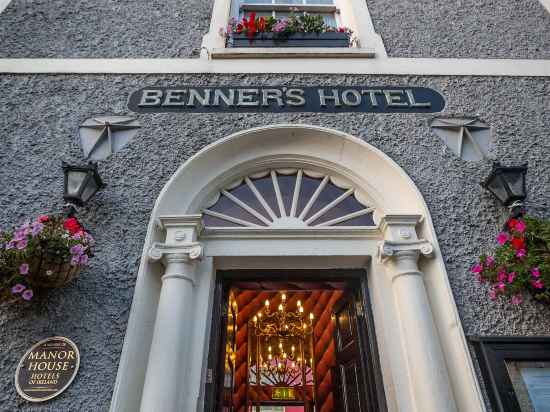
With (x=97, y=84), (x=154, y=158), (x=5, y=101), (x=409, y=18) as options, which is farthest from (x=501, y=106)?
(x=5, y=101)

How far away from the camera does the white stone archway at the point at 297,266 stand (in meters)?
2.47

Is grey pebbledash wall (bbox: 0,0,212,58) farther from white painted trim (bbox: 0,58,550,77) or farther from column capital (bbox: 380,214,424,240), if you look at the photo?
column capital (bbox: 380,214,424,240)

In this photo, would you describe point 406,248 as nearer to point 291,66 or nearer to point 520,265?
point 520,265

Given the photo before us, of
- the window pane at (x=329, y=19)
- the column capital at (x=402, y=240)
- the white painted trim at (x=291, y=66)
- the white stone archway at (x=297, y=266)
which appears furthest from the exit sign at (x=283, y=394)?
the window pane at (x=329, y=19)

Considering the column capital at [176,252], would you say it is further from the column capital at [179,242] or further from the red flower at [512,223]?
the red flower at [512,223]

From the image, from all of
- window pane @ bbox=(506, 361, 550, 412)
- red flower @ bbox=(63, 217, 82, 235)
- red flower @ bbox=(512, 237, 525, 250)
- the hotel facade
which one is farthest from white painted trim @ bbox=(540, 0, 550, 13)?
red flower @ bbox=(63, 217, 82, 235)

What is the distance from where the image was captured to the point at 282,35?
4570 millimetres

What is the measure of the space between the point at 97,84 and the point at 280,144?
2196 millimetres

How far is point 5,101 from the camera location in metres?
3.75

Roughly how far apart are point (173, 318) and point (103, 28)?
12.9 ft

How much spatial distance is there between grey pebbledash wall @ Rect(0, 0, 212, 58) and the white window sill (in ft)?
1.56

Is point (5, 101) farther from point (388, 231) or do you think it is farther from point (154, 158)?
point (388, 231)

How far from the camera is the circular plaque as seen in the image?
2.34 metres

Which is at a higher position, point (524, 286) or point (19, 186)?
point (19, 186)
